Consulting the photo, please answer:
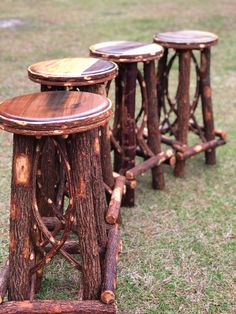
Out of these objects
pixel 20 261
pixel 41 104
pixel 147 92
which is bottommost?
pixel 20 261

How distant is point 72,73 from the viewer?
2.85 meters

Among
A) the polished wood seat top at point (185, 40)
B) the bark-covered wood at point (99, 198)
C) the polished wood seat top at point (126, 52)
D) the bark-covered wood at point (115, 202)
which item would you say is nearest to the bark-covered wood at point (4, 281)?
the bark-covered wood at point (99, 198)

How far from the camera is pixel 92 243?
7.73ft

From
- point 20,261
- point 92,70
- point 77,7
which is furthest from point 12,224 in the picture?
point 77,7

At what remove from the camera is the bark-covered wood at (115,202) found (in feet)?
9.11

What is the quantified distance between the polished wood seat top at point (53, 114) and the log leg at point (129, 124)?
3.97 ft

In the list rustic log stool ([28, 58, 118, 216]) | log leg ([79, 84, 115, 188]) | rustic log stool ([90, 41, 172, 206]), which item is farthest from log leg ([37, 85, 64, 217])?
rustic log stool ([90, 41, 172, 206])

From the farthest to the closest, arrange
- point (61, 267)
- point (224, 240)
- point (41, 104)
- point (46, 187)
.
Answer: point (224, 240), point (61, 267), point (46, 187), point (41, 104)

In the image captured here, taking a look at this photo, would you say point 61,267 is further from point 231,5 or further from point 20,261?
point 231,5

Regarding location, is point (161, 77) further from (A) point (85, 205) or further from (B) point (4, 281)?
(B) point (4, 281)

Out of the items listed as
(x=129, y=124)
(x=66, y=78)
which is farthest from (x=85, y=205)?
(x=129, y=124)

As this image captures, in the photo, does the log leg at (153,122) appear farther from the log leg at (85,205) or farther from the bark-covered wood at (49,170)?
the log leg at (85,205)

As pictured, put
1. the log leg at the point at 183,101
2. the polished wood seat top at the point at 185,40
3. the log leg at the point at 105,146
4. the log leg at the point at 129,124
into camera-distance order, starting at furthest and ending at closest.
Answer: the log leg at the point at 183,101, the polished wood seat top at the point at 185,40, the log leg at the point at 129,124, the log leg at the point at 105,146

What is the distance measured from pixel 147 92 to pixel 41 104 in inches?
65.3
